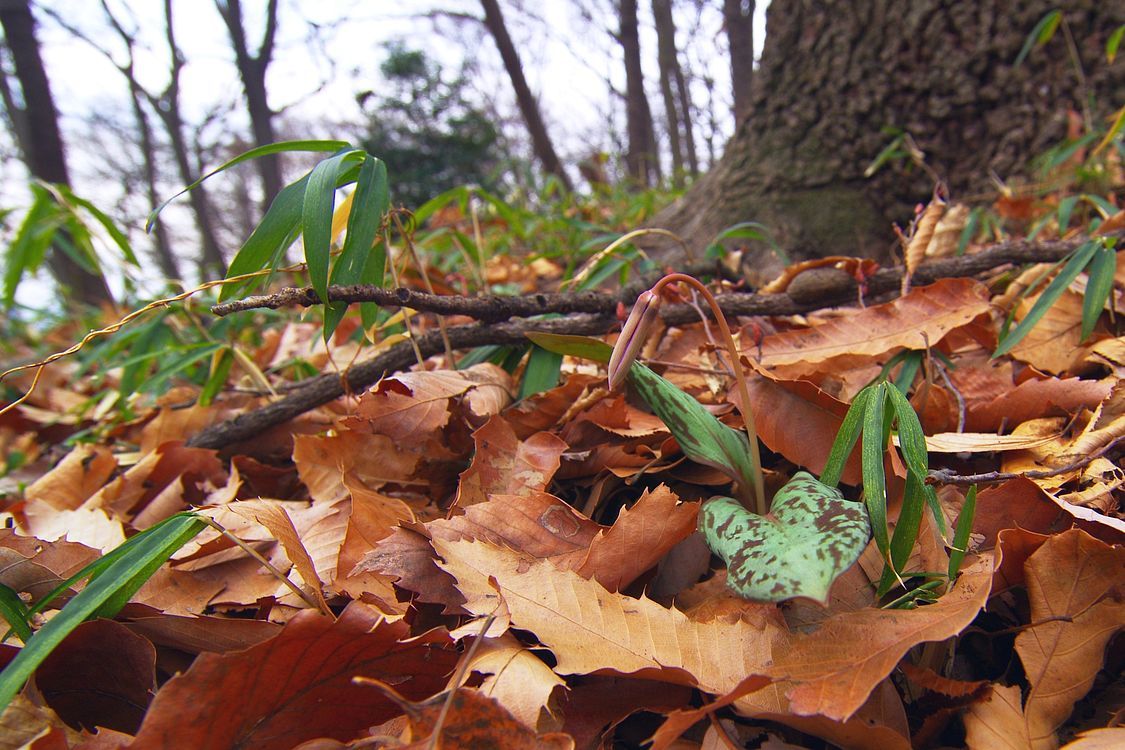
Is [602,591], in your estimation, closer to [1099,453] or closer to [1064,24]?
[1099,453]

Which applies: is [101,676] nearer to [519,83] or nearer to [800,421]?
[800,421]

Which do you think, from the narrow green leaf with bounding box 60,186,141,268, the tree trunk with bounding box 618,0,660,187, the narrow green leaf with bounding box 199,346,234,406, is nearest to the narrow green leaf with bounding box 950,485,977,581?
the narrow green leaf with bounding box 199,346,234,406

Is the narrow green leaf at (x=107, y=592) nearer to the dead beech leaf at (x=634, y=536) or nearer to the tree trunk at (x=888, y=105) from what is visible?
the dead beech leaf at (x=634, y=536)

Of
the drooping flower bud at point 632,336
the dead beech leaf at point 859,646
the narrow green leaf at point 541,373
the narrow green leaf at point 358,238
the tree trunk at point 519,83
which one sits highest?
the tree trunk at point 519,83

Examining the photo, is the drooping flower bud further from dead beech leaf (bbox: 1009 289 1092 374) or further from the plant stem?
dead beech leaf (bbox: 1009 289 1092 374)

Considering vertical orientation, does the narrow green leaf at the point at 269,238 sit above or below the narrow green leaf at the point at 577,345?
above

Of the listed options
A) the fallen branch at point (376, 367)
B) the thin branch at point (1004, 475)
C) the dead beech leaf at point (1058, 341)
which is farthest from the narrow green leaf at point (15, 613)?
the dead beech leaf at point (1058, 341)
